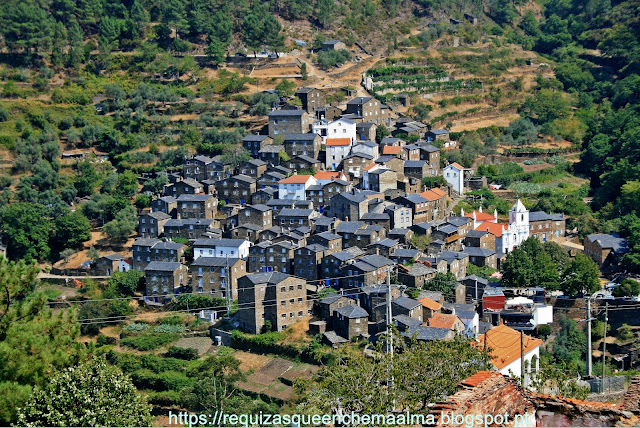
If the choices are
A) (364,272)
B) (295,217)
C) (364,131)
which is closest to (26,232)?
(295,217)

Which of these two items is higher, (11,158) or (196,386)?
(11,158)

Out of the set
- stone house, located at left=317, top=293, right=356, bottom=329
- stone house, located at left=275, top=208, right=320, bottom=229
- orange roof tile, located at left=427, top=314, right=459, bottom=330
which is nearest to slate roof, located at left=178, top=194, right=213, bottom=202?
stone house, located at left=275, top=208, right=320, bottom=229

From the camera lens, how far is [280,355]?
107 ft

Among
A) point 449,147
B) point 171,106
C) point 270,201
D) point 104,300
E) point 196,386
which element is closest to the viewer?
point 196,386

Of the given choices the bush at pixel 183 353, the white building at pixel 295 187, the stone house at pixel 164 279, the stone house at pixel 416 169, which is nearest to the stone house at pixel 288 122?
the white building at pixel 295 187

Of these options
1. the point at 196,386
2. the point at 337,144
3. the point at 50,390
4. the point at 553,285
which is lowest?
the point at 196,386

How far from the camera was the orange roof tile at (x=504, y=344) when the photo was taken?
2682 cm

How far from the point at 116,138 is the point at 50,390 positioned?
36.0 m

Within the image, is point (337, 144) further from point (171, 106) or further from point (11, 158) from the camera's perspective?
point (11, 158)

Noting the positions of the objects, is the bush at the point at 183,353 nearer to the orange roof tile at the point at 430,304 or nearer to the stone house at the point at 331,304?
the stone house at the point at 331,304

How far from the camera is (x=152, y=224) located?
41.8 meters

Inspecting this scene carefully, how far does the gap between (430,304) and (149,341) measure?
11.3 m

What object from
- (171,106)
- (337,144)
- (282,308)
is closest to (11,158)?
(171,106)

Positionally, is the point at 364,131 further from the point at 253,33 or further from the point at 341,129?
the point at 253,33
